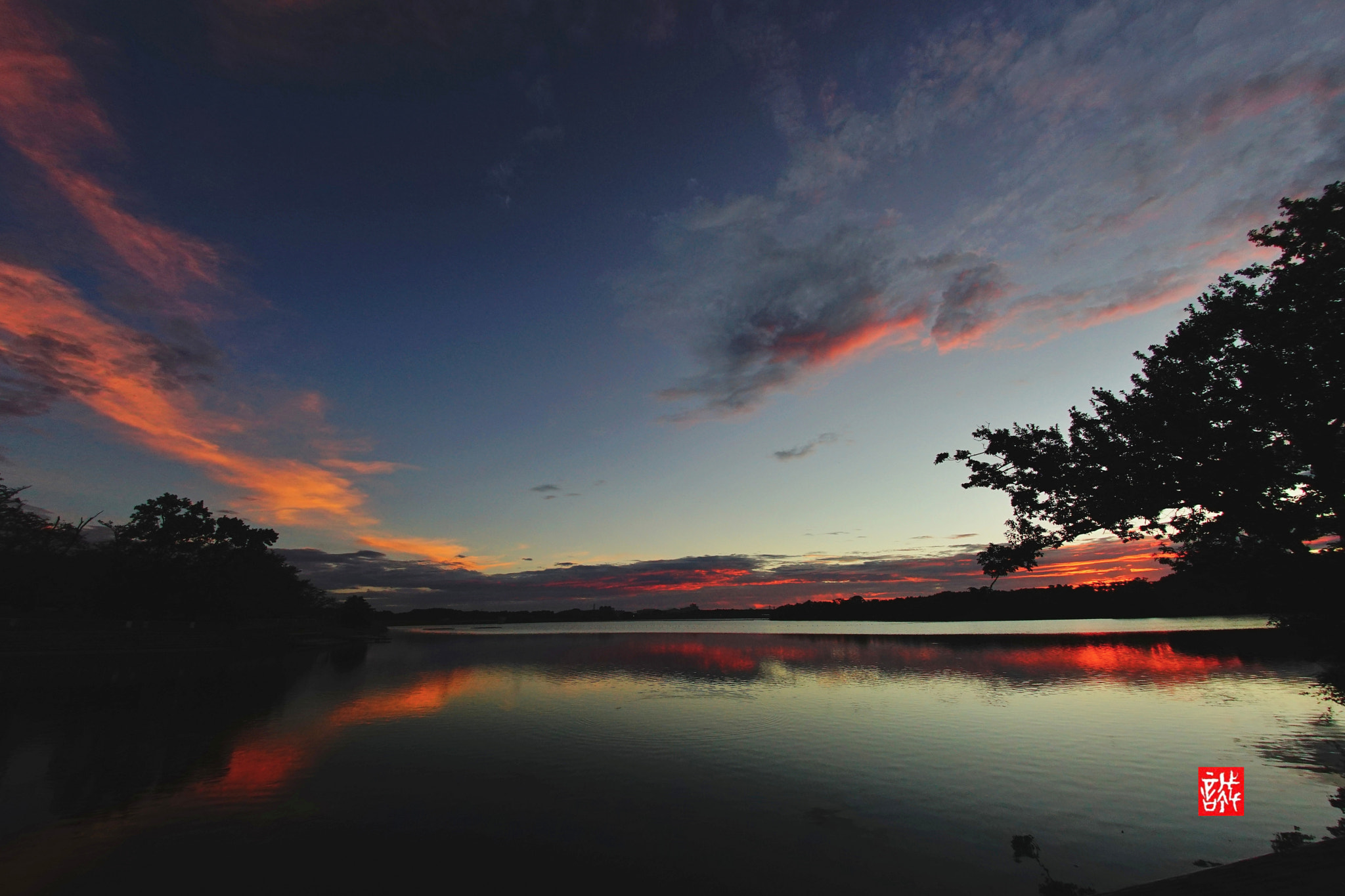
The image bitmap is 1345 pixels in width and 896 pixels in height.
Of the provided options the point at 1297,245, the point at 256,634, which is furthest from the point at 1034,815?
the point at 256,634

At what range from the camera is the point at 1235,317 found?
15.7 m

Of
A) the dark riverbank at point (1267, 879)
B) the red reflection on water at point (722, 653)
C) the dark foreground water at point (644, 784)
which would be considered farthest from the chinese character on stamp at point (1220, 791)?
the red reflection on water at point (722, 653)

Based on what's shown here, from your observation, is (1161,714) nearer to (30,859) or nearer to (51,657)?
(30,859)

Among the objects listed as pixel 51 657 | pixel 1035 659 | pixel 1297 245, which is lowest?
pixel 1035 659

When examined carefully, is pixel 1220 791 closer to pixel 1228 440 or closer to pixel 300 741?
pixel 1228 440

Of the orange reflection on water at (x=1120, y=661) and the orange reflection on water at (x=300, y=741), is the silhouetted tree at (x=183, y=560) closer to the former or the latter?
the orange reflection on water at (x=300, y=741)

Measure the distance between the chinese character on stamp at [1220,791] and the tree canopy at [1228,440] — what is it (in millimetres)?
7140

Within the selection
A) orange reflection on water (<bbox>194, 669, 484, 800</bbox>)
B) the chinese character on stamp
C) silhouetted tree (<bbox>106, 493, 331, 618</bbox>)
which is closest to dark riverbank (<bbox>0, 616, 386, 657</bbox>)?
silhouetted tree (<bbox>106, 493, 331, 618</bbox>)

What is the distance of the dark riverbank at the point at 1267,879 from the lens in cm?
939

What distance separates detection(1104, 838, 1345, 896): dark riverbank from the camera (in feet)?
30.8

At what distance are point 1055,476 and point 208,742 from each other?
36760mm

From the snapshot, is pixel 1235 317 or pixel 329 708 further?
pixel 329 708

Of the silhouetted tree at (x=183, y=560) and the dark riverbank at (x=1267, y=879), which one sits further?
the silhouetted tree at (x=183, y=560)

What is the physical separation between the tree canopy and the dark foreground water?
7897 millimetres
